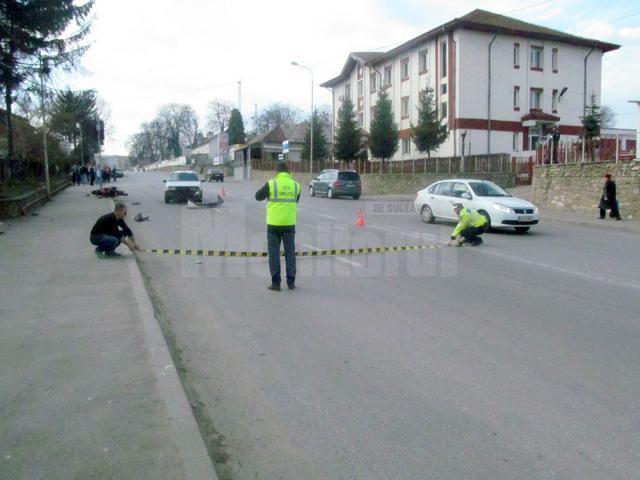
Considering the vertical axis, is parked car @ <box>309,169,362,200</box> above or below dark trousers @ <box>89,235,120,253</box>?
above

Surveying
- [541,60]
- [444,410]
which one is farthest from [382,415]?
[541,60]

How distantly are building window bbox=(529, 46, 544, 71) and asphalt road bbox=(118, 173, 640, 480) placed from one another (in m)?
39.3

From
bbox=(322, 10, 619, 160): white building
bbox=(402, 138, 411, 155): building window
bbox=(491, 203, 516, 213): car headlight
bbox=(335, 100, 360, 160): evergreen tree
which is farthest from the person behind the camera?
bbox=(402, 138, 411, 155): building window

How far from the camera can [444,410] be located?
178 inches

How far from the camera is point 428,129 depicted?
39781mm

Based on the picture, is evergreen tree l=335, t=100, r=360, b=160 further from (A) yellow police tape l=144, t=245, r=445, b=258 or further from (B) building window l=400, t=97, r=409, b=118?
(A) yellow police tape l=144, t=245, r=445, b=258

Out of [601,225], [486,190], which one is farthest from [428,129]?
[486,190]

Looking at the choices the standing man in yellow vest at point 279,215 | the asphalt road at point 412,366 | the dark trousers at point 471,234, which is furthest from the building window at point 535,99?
the standing man in yellow vest at point 279,215

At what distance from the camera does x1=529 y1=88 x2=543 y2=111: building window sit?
46694 millimetres

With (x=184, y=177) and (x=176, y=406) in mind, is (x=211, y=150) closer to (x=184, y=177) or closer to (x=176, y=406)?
(x=184, y=177)

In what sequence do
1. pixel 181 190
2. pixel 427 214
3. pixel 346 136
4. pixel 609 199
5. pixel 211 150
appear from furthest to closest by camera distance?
pixel 211 150
pixel 346 136
pixel 181 190
pixel 609 199
pixel 427 214

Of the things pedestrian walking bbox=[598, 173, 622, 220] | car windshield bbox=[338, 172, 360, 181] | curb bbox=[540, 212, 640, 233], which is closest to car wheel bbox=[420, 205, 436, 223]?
curb bbox=[540, 212, 640, 233]

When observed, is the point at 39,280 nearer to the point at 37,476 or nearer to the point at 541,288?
the point at 37,476

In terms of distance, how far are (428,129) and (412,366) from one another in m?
35.9
